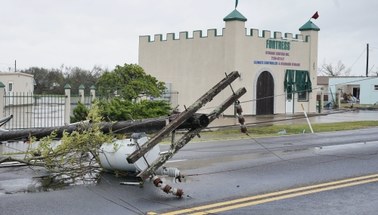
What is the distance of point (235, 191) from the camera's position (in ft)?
27.1

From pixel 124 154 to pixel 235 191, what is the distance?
1988mm

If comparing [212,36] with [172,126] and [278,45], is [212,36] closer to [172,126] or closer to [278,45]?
[278,45]

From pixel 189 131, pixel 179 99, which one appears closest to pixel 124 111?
pixel 189 131

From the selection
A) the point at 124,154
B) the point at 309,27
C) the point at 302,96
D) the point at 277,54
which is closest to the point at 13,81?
the point at 277,54

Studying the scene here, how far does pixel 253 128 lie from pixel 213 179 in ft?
49.9

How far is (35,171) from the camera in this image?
9922 millimetres

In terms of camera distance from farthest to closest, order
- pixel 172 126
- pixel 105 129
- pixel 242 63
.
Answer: pixel 242 63 → pixel 105 129 → pixel 172 126

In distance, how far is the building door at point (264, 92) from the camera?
35.5 meters

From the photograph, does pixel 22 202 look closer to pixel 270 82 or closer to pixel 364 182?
pixel 364 182

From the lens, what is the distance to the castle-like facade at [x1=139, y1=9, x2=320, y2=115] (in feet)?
112

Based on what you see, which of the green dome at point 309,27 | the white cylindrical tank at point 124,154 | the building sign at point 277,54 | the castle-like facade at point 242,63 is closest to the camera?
the white cylindrical tank at point 124,154

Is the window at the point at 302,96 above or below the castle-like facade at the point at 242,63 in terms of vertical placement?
below

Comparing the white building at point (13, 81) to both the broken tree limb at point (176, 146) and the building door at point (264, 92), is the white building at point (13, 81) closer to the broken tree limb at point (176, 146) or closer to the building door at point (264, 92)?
the building door at point (264, 92)

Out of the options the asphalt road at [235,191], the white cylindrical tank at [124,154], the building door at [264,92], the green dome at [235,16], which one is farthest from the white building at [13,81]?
the white cylindrical tank at [124,154]
